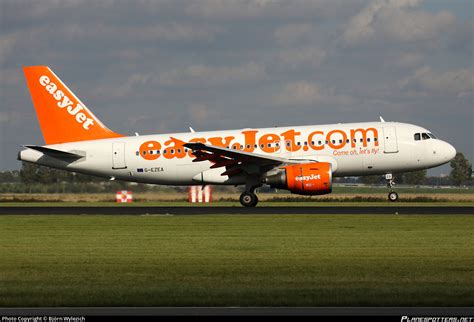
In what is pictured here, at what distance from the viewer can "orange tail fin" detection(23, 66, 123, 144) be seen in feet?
153

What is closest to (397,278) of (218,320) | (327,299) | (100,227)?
(327,299)

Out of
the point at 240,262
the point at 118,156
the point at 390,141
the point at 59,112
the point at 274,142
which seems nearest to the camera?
the point at 240,262

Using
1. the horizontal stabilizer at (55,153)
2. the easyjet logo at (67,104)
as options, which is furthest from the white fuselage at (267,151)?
the easyjet logo at (67,104)

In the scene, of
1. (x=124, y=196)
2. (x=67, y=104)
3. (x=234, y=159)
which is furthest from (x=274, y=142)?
(x=124, y=196)

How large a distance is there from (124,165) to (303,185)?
10362 millimetres

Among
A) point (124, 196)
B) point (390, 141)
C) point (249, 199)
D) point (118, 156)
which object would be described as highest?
point (118, 156)

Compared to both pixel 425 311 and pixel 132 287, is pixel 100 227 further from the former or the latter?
pixel 425 311

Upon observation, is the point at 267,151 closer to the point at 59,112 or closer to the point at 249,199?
the point at 249,199

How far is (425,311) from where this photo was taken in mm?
13164

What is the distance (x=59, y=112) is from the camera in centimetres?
4688

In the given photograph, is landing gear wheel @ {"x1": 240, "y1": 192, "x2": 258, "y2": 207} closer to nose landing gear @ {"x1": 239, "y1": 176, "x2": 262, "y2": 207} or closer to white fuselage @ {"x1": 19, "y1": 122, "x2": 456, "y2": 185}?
nose landing gear @ {"x1": 239, "y1": 176, "x2": 262, "y2": 207}

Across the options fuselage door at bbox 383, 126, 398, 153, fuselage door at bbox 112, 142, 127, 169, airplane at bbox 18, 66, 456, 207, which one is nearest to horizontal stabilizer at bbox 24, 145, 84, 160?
airplane at bbox 18, 66, 456, 207

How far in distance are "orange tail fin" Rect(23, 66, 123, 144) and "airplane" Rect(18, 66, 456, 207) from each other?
2.1 inches

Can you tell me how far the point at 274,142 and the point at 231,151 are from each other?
11.3 feet
